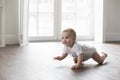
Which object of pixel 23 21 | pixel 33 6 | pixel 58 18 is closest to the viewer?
pixel 23 21

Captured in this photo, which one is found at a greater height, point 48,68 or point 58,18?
point 58,18

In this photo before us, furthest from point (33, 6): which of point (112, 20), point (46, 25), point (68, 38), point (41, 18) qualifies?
point (68, 38)

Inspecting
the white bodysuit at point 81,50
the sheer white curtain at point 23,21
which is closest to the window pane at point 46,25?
the sheer white curtain at point 23,21

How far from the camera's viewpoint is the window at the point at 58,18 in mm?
4422

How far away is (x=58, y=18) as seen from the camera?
451cm

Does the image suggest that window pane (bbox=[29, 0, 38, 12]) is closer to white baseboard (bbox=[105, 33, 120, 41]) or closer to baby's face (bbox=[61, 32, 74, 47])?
white baseboard (bbox=[105, 33, 120, 41])

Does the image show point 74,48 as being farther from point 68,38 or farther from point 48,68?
point 48,68

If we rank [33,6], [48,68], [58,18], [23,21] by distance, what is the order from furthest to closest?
1. [58,18]
2. [33,6]
3. [23,21]
4. [48,68]

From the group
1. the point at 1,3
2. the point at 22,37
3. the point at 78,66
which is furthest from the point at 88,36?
the point at 78,66

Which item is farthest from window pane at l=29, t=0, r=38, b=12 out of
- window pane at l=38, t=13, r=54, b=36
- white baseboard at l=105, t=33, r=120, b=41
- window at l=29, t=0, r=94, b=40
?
white baseboard at l=105, t=33, r=120, b=41

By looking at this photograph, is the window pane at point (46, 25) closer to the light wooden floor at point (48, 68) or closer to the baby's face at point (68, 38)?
the light wooden floor at point (48, 68)

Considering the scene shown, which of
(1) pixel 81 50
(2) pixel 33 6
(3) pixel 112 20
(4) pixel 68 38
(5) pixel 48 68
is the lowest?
(5) pixel 48 68

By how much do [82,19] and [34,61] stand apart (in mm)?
2219

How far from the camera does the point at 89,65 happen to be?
2459mm
